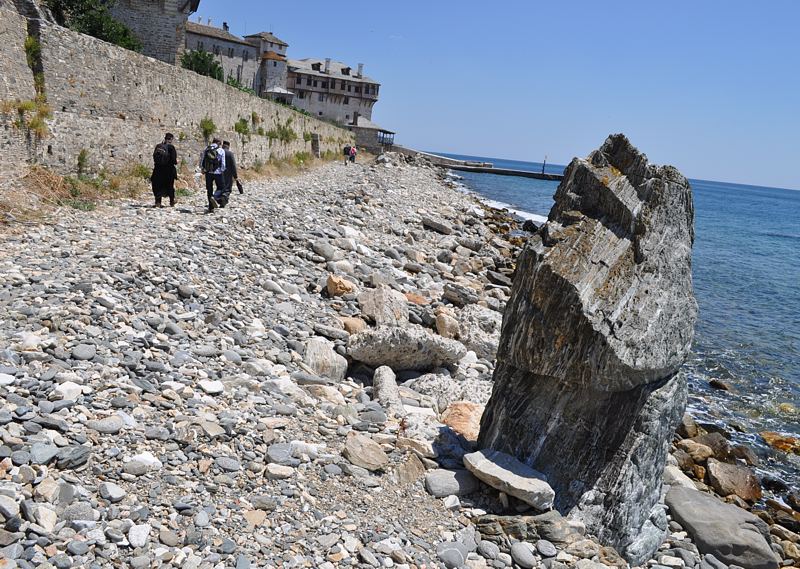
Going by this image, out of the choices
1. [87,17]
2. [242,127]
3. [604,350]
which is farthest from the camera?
[87,17]

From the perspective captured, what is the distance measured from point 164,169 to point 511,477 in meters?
11.1

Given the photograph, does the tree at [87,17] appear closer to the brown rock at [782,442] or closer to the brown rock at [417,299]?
the brown rock at [417,299]

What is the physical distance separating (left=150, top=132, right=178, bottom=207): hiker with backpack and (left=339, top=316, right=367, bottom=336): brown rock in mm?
6421

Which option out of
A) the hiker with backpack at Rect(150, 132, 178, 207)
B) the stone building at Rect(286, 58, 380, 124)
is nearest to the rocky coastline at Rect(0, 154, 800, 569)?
the hiker with backpack at Rect(150, 132, 178, 207)

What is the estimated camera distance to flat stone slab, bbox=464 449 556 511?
5.45 meters

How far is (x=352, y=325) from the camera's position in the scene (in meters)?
9.57

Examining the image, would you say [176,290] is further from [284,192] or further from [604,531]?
[284,192]

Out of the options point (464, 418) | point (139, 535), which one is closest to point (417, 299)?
point (464, 418)

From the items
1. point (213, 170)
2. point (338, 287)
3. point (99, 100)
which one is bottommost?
point (338, 287)

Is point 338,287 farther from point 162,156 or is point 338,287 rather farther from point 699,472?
point 699,472

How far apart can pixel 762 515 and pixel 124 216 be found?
12519mm

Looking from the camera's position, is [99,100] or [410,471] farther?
[99,100]

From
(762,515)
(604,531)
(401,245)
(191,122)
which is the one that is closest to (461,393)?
(604,531)

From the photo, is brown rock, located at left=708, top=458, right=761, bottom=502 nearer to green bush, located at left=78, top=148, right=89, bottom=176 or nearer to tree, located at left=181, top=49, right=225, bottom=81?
green bush, located at left=78, top=148, right=89, bottom=176
